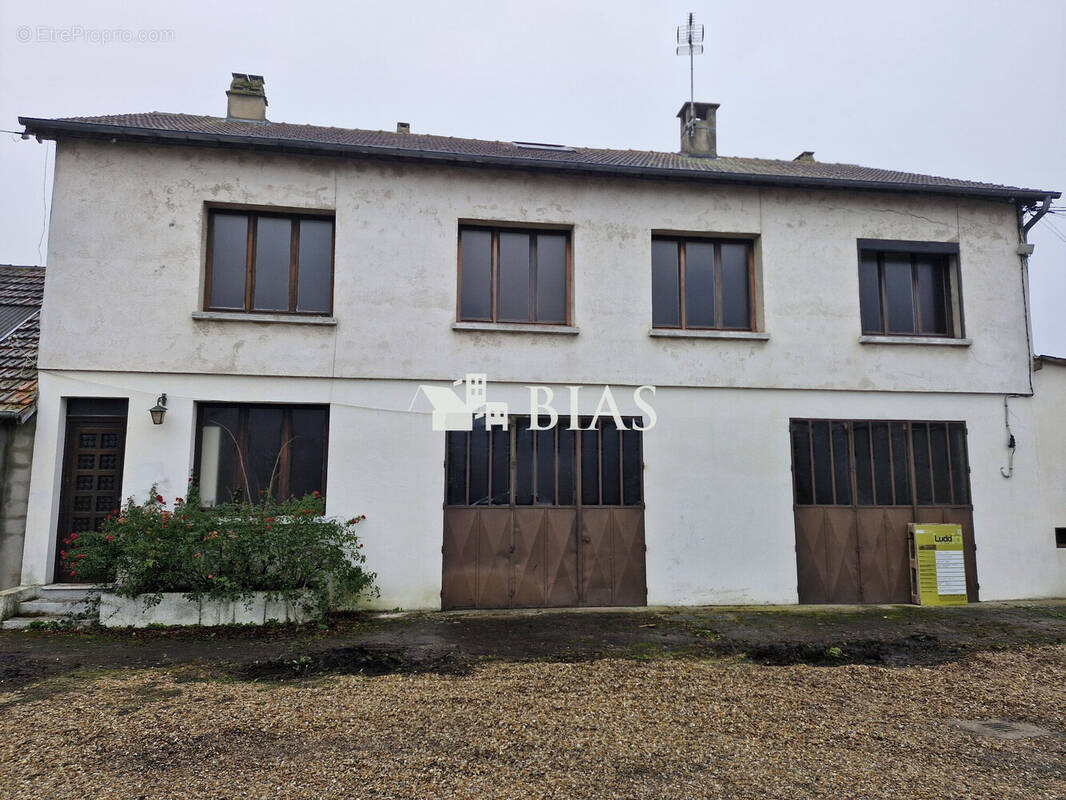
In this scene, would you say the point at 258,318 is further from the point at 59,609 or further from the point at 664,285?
the point at 664,285

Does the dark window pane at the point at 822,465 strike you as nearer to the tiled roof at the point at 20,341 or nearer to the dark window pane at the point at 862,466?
the dark window pane at the point at 862,466

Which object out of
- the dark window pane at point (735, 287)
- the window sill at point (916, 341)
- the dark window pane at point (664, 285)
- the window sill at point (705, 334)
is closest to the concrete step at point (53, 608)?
the window sill at point (705, 334)

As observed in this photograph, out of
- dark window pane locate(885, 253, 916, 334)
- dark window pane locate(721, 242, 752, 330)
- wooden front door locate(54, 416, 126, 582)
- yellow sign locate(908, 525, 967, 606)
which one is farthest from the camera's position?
dark window pane locate(885, 253, 916, 334)

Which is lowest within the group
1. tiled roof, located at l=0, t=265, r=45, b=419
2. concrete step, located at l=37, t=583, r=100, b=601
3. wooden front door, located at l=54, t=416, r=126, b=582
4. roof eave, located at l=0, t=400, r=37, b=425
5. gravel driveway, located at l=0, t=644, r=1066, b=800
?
gravel driveway, located at l=0, t=644, r=1066, b=800

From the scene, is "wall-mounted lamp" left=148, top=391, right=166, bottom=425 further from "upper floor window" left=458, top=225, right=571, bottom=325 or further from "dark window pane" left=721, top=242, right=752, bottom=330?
"dark window pane" left=721, top=242, right=752, bottom=330

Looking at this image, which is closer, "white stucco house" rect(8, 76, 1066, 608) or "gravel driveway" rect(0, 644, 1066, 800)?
"gravel driveway" rect(0, 644, 1066, 800)

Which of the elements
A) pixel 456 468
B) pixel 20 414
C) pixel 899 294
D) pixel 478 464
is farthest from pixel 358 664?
pixel 899 294

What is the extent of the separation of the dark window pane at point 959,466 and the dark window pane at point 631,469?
15.6 ft

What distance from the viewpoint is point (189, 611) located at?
24.9 ft

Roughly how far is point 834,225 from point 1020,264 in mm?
3128

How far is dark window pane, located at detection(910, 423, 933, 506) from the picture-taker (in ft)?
31.8

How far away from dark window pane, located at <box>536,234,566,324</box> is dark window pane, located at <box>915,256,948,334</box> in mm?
5642

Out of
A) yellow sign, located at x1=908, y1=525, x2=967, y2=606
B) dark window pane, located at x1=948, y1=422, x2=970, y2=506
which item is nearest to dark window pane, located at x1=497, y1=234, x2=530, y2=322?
yellow sign, located at x1=908, y1=525, x2=967, y2=606

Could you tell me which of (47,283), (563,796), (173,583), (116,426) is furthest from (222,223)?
(563,796)
